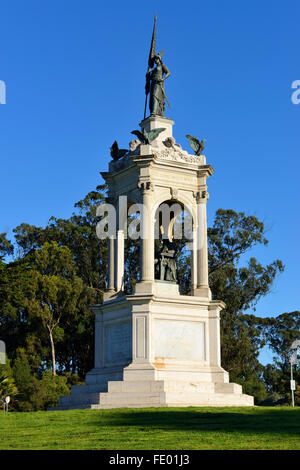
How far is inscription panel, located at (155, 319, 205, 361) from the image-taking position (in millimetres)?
23656

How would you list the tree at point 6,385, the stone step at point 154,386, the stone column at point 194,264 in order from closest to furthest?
the stone step at point 154,386
the stone column at point 194,264
the tree at point 6,385

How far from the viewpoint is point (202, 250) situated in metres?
25.7

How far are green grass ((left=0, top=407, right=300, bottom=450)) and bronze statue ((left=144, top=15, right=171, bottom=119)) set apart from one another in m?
12.2

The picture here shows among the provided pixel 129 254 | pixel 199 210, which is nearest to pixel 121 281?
pixel 199 210

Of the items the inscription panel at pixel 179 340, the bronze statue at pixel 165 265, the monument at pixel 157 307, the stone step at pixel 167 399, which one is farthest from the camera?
the bronze statue at pixel 165 265

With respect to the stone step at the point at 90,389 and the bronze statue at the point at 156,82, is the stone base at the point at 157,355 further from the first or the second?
the bronze statue at the point at 156,82

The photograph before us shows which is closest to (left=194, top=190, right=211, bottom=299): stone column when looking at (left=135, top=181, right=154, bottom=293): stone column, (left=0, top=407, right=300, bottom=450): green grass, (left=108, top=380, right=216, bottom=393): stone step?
(left=135, top=181, right=154, bottom=293): stone column

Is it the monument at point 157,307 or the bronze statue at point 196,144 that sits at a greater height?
the bronze statue at point 196,144

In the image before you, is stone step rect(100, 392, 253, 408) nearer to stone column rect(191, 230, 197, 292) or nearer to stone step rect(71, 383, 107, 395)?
stone step rect(71, 383, 107, 395)

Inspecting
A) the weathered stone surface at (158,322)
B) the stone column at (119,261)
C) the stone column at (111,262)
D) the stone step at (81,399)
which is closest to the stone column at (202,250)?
the weathered stone surface at (158,322)

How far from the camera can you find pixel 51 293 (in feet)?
168

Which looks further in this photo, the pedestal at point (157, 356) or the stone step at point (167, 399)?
the pedestal at point (157, 356)

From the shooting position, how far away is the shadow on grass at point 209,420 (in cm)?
1537

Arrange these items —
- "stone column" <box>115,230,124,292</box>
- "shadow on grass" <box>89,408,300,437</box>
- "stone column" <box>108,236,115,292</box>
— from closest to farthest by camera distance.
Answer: "shadow on grass" <box>89,408,300,437</box>, "stone column" <box>115,230,124,292</box>, "stone column" <box>108,236,115,292</box>
